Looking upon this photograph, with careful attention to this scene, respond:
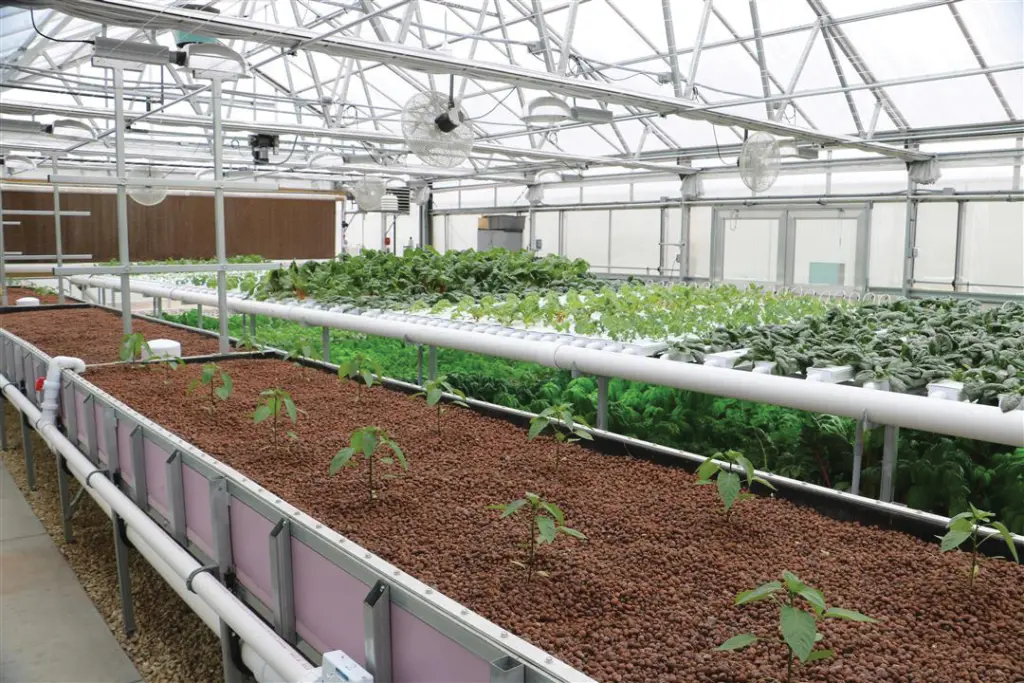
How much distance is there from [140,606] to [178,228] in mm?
15383

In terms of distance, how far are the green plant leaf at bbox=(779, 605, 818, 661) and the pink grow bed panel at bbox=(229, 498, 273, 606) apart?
4.31 ft

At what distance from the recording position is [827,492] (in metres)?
2.40

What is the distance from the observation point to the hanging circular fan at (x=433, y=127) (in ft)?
17.4

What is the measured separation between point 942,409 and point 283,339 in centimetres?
589

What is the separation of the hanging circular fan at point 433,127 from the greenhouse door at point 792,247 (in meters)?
9.63

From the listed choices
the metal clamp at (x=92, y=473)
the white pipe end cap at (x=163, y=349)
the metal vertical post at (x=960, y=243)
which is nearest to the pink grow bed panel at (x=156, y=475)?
the metal clamp at (x=92, y=473)

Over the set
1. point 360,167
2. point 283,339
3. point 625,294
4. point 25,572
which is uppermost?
point 360,167

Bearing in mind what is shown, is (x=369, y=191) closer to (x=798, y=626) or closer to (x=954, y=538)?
(x=954, y=538)

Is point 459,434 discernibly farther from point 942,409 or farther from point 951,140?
point 951,140

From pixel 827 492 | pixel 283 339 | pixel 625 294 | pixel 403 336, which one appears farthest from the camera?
Answer: pixel 283 339

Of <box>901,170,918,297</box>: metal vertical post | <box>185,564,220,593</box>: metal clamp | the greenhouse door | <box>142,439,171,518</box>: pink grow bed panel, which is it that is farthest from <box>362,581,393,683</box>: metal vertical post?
the greenhouse door

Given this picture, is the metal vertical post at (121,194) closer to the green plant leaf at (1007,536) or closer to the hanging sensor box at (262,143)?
the green plant leaf at (1007,536)

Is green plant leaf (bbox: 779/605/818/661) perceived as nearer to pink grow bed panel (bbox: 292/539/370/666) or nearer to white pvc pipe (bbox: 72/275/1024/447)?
pink grow bed panel (bbox: 292/539/370/666)

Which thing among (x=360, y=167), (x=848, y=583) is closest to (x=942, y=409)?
(x=848, y=583)
